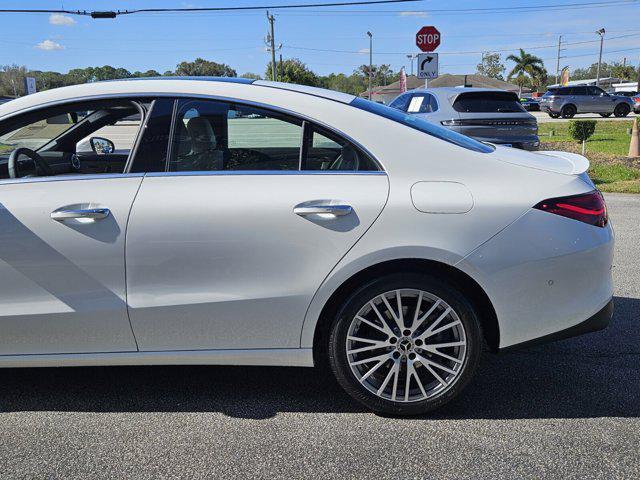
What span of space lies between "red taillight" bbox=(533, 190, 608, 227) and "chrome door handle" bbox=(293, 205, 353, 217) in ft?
3.01

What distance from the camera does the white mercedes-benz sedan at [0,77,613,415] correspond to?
2.83 metres

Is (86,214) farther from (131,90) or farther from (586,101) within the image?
(586,101)

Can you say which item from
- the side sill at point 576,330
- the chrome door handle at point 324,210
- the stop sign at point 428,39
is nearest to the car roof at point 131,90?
the chrome door handle at point 324,210

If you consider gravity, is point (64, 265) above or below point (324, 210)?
below

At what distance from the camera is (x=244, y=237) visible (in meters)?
2.83

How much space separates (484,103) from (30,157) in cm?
840

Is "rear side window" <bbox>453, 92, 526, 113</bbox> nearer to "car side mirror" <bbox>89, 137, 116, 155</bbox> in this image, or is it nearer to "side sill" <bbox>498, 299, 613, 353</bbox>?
"car side mirror" <bbox>89, 137, 116, 155</bbox>

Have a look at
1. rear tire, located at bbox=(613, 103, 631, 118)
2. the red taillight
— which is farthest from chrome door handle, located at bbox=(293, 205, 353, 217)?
rear tire, located at bbox=(613, 103, 631, 118)

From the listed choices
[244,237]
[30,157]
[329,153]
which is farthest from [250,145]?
[30,157]

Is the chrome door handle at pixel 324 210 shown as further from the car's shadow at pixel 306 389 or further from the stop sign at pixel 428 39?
the stop sign at pixel 428 39

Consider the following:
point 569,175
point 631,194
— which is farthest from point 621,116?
point 569,175

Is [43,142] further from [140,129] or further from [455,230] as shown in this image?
[455,230]

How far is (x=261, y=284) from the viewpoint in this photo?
9.47 ft

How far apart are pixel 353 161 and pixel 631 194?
831 cm
